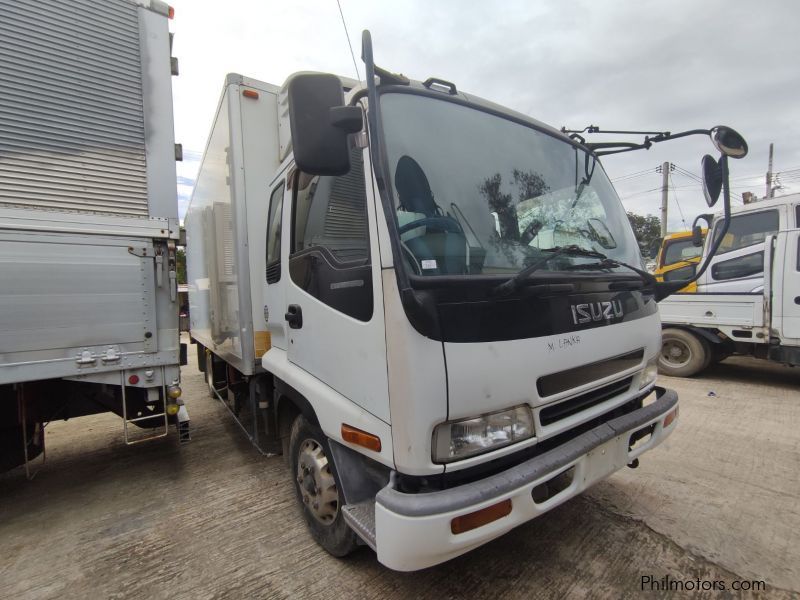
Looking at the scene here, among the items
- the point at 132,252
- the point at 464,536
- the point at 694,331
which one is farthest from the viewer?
the point at 694,331

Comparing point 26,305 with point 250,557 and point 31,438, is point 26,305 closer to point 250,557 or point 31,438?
point 31,438

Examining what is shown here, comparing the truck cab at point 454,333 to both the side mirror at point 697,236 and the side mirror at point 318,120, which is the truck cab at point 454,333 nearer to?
the side mirror at point 318,120

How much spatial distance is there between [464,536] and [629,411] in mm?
1509

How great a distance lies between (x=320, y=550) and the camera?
240 centimetres

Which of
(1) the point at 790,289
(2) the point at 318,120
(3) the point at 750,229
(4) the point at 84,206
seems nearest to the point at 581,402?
(2) the point at 318,120

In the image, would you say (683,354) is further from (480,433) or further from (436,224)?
(436,224)

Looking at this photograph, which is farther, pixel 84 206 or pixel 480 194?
pixel 84 206

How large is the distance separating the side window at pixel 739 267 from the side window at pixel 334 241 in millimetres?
6483

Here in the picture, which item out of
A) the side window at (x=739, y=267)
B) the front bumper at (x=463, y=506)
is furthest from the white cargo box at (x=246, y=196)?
the side window at (x=739, y=267)

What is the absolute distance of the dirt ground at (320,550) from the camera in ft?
6.98

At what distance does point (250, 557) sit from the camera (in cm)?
238

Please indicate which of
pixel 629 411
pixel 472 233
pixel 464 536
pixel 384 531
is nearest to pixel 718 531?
pixel 629 411

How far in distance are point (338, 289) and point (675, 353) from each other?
669 cm

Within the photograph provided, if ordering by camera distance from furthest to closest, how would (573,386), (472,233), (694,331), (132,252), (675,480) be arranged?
(694,331)
(675,480)
(132,252)
(573,386)
(472,233)
